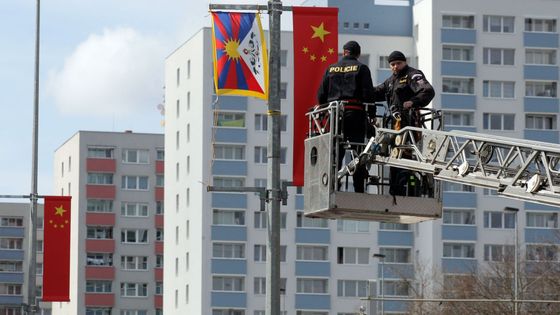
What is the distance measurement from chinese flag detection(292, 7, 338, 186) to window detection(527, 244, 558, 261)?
7575cm

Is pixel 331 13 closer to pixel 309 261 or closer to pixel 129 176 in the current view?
pixel 309 261

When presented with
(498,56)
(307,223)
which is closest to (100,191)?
(307,223)

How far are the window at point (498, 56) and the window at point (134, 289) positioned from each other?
50414mm

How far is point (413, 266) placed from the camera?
12331 cm

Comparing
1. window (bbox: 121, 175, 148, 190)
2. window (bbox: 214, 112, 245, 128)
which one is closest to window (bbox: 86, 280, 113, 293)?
window (bbox: 121, 175, 148, 190)

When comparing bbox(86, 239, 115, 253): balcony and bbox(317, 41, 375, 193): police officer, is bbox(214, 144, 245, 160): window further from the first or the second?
bbox(317, 41, 375, 193): police officer

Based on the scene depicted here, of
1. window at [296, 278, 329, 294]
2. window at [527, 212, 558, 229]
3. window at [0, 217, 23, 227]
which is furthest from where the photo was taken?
window at [0, 217, 23, 227]

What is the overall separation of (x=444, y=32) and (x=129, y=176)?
159 ft

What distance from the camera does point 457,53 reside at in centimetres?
12738

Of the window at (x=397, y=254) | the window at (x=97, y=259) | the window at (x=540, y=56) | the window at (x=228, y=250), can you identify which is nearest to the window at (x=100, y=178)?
the window at (x=97, y=259)

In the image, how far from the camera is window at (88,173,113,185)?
16500 centimetres

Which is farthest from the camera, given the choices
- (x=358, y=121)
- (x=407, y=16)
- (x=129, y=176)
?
(x=129, y=176)

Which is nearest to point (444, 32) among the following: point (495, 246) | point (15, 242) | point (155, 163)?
point (495, 246)

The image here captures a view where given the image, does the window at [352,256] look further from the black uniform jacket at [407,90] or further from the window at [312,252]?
the black uniform jacket at [407,90]
